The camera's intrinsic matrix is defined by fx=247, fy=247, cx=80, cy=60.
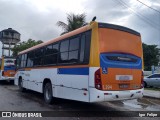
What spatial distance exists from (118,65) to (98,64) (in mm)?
909

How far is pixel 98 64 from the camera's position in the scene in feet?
26.5

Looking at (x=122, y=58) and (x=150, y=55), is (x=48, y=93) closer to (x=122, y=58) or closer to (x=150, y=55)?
(x=122, y=58)

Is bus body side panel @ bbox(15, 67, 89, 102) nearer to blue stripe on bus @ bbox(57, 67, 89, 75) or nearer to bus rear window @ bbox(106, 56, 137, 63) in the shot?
blue stripe on bus @ bbox(57, 67, 89, 75)

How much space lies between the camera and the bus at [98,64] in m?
8.12

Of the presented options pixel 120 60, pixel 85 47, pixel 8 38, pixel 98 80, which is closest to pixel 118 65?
pixel 120 60

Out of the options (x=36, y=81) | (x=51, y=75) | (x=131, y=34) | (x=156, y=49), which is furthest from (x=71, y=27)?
(x=156, y=49)

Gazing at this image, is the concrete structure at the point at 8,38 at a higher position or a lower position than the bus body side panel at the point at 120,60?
higher

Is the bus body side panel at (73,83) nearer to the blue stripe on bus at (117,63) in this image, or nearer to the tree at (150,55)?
the blue stripe on bus at (117,63)

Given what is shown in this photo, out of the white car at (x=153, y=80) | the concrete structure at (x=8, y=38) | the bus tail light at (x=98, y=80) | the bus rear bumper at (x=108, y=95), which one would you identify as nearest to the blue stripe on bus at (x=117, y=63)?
the bus tail light at (x=98, y=80)

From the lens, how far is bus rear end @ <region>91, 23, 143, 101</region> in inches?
319

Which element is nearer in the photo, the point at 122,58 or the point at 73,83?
the point at 122,58

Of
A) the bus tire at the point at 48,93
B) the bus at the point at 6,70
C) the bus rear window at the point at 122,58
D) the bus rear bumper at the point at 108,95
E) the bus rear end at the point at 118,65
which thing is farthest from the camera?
the bus at the point at 6,70

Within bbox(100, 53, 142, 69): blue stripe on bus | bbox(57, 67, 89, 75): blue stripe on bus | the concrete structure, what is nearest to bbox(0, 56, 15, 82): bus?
bbox(57, 67, 89, 75): blue stripe on bus

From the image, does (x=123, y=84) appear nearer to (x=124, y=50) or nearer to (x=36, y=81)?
(x=124, y=50)
